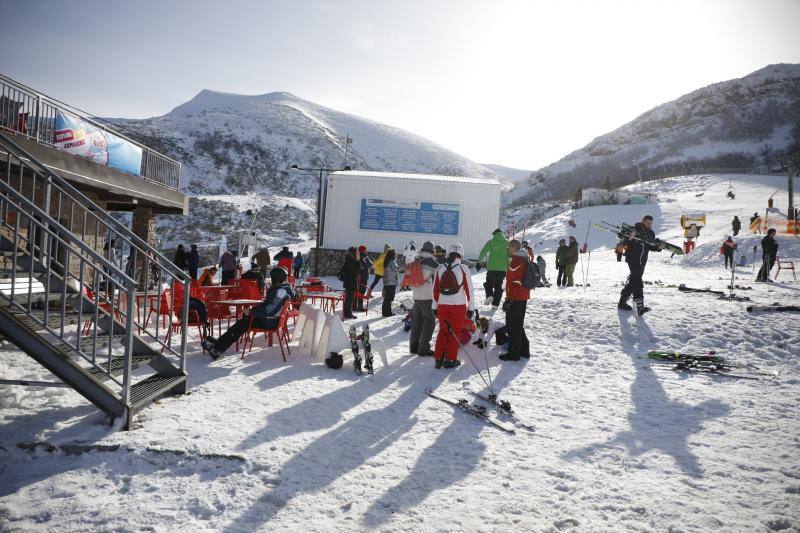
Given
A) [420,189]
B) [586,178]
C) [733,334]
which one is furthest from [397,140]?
[733,334]

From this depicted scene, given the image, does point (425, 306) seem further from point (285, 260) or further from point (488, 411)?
point (285, 260)

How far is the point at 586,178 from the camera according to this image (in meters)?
136

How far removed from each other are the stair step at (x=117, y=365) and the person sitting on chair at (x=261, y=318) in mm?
1687

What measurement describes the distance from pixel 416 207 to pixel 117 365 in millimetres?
16441

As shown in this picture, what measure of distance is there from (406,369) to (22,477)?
434 centimetres

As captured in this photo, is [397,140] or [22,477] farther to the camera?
[397,140]

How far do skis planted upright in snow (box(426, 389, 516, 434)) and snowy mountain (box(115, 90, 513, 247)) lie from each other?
2325cm

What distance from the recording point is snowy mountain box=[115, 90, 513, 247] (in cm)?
4625

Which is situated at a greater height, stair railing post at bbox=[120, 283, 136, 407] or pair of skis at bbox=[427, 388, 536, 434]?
stair railing post at bbox=[120, 283, 136, 407]

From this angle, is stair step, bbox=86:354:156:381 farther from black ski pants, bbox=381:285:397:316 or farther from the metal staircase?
black ski pants, bbox=381:285:397:316

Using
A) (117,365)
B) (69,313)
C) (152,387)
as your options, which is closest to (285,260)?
(69,313)

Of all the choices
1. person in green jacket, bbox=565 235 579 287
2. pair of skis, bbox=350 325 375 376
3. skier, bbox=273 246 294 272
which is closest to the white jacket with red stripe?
pair of skis, bbox=350 325 375 376

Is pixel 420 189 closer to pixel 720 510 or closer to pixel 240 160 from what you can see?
pixel 720 510

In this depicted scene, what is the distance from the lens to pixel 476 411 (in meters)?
4.71
